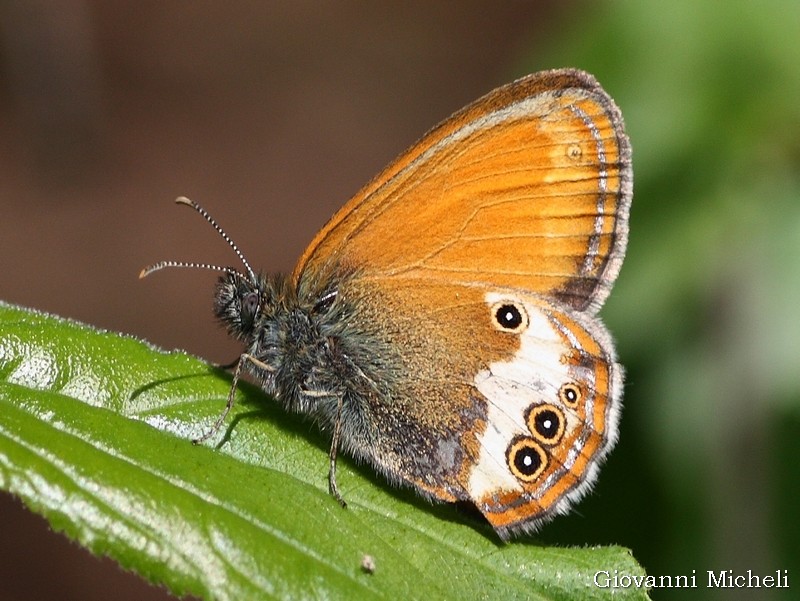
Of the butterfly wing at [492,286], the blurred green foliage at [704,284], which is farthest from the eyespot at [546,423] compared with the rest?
the blurred green foliage at [704,284]

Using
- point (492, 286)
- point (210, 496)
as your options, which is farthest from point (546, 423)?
point (210, 496)

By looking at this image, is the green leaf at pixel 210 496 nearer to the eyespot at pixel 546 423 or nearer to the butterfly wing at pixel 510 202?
the eyespot at pixel 546 423

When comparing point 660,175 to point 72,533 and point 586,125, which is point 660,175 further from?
point 72,533

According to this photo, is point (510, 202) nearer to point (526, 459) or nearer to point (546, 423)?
point (546, 423)

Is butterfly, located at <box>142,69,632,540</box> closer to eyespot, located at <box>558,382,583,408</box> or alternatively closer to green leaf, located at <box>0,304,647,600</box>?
eyespot, located at <box>558,382,583,408</box>

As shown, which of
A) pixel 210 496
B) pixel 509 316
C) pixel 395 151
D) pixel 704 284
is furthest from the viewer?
pixel 395 151
